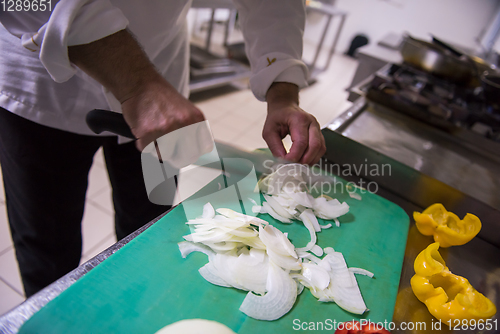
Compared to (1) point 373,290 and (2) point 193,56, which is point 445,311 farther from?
(2) point 193,56

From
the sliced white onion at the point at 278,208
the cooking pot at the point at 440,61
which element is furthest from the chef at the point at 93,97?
the cooking pot at the point at 440,61

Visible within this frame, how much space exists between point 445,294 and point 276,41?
2.24 feet

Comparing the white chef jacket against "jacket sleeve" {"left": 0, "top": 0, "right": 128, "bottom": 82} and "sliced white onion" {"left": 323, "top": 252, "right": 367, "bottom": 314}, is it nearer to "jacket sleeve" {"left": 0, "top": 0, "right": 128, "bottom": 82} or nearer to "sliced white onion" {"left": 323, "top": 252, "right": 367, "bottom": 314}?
"jacket sleeve" {"left": 0, "top": 0, "right": 128, "bottom": 82}

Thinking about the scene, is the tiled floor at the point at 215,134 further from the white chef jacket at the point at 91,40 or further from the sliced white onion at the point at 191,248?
the sliced white onion at the point at 191,248

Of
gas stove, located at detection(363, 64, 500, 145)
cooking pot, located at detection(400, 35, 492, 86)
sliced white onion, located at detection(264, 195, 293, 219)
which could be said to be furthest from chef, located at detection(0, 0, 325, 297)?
cooking pot, located at detection(400, 35, 492, 86)

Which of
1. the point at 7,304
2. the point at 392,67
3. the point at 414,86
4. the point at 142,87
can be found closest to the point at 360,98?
the point at 414,86

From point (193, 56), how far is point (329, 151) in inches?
91.8

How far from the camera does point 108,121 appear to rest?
1.85ft

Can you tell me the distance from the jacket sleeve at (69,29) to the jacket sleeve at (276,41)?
40cm

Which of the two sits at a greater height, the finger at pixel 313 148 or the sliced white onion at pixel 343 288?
the finger at pixel 313 148

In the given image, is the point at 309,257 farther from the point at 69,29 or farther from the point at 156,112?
the point at 69,29

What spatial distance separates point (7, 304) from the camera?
103cm

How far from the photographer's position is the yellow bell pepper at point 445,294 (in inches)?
19.5

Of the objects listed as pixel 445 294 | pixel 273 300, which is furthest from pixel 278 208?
pixel 445 294
